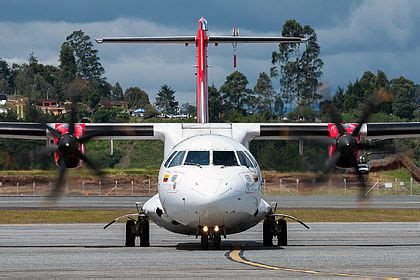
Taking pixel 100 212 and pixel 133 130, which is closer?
pixel 133 130

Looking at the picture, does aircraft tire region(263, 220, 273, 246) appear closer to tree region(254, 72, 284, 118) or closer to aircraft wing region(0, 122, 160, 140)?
aircraft wing region(0, 122, 160, 140)

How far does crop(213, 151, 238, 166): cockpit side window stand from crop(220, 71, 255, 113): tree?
98313 mm

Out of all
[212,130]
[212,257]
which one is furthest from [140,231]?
[212,257]

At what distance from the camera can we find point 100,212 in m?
46.4

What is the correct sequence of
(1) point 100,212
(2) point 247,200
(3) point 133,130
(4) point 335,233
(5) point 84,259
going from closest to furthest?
(5) point 84,259, (2) point 247,200, (3) point 133,130, (4) point 335,233, (1) point 100,212

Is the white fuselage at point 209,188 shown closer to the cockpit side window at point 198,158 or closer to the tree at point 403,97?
the cockpit side window at point 198,158

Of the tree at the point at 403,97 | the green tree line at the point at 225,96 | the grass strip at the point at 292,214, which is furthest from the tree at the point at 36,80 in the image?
the grass strip at the point at 292,214

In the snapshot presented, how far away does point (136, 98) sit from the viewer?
164m

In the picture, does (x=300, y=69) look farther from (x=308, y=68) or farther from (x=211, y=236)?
(x=211, y=236)

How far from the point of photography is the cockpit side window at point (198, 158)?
69.3ft

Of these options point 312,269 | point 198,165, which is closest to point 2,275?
point 312,269

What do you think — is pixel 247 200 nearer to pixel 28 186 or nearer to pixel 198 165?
pixel 198 165

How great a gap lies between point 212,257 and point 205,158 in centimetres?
312

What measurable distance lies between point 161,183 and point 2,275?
6845mm
